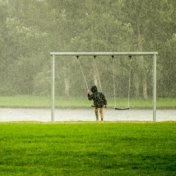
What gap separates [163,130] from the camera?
66.3 ft

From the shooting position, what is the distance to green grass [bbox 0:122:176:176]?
39.8 feet

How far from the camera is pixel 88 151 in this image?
14.7m

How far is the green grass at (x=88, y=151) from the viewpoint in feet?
39.8

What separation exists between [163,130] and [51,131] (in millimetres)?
3010

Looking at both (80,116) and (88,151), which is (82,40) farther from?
(88,151)

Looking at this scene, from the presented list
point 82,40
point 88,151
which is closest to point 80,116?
point 88,151

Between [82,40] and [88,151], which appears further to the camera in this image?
[82,40]

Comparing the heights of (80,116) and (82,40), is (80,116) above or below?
below

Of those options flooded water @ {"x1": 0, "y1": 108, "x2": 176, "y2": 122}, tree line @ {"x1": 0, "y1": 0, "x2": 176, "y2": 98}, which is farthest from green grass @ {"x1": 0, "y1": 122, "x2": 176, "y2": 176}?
tree line @ {"x1": 0, "y1": 0, "x2": 176, "y2": 98}

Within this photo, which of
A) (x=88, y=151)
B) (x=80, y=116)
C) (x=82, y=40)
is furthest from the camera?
(x=82, y=40)

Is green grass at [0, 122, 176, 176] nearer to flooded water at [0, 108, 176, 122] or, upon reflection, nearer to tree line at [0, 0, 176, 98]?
flooded water at [0, 108, 176, 122]

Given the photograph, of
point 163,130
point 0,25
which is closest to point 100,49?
point 0,25

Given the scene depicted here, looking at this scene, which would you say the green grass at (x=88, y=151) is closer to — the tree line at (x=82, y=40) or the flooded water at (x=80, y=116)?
the flooded water at (x=80, y=116)

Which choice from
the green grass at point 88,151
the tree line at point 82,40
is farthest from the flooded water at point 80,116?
the tree line at point 82,40
